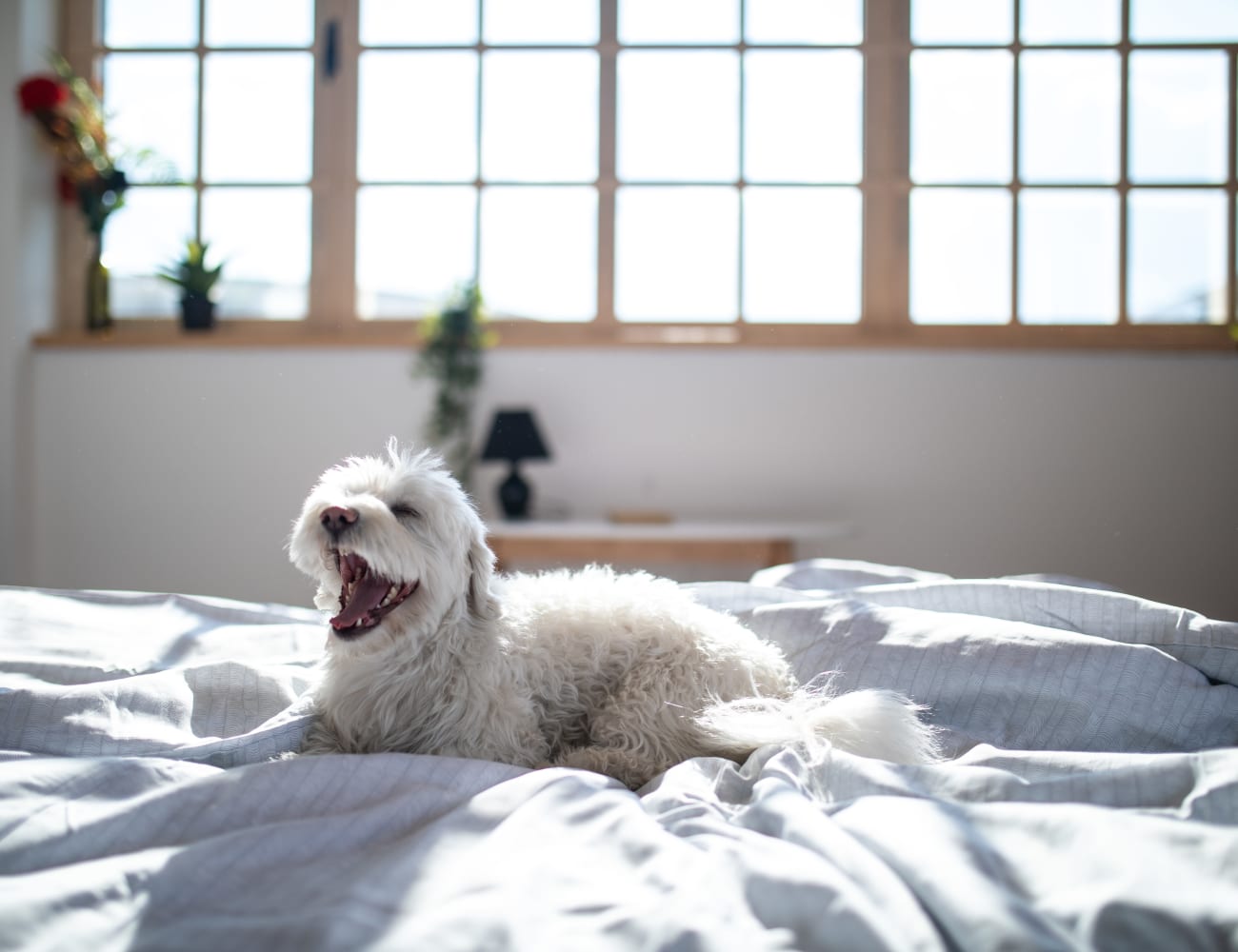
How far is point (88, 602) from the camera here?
1799 millimetres

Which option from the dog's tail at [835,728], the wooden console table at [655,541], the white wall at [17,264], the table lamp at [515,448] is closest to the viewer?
the dog's tail at [835,728]

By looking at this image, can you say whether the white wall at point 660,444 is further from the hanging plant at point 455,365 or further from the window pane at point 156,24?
the window pane at point 156,24

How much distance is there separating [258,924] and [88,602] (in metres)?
1.37

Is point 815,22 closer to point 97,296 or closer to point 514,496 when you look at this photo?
point 514,496

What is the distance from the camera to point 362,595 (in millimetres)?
1267

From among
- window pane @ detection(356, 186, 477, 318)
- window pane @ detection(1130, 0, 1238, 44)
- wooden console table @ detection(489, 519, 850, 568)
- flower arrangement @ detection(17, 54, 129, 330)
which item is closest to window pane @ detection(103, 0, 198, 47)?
flower arrangement @ detection(17, 54, 129, 330)

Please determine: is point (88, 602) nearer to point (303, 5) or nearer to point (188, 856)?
point (188, 856)

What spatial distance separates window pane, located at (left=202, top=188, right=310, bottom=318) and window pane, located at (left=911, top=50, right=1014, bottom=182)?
8.20 ft

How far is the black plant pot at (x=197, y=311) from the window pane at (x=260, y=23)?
1.08m

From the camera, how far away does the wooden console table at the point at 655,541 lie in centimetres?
291

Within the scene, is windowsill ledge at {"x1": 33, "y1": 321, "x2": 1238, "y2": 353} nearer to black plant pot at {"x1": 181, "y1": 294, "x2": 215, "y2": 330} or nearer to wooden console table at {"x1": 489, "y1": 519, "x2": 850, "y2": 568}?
black plant pot at {"x1": 181, "y1": 294, "x2": 215, "y2": 330}

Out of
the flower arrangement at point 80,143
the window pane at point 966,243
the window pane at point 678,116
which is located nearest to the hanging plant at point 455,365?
the window pane at point 678,116

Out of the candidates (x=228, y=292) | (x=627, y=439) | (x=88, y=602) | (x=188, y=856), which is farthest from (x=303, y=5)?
(x=188, y=856)

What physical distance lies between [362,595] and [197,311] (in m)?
2.83
